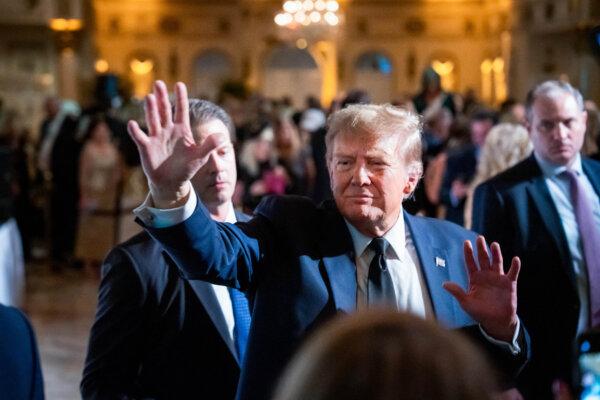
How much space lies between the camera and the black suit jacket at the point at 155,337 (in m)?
3.10

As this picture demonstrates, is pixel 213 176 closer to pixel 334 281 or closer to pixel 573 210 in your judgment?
pixel 334 281

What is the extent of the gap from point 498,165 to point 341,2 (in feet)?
85.4

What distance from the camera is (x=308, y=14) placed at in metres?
21.1

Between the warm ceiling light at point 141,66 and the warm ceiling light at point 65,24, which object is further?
the warm ceiling light at point 141,66

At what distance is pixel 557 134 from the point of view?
4230 mm

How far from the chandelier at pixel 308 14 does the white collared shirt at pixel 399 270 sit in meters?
18.3

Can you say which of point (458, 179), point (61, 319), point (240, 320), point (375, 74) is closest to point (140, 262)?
point (240, 320)

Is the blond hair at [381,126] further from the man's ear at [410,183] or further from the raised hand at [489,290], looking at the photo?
the raised hand at [489,290]

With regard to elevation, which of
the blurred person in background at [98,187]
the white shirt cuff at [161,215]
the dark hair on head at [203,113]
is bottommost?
the blurred person in background at [98,187]

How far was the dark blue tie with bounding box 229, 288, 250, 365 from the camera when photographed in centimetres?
313

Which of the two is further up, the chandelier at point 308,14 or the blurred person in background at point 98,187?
the chandelier at point 308,14

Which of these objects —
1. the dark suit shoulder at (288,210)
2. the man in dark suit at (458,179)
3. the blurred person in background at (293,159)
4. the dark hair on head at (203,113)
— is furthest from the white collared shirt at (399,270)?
the blurred person in background at (293,159)

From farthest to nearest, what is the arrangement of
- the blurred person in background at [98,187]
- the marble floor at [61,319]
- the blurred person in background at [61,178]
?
the blurred person in background at [61,178] → the blurred person in background at [98,187] → the marble floor at [61,319]

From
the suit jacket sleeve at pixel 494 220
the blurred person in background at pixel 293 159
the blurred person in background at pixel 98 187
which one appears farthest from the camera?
the blurred person in background at pixel 98 187
